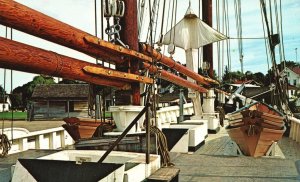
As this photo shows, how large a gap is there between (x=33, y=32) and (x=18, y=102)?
238 ft

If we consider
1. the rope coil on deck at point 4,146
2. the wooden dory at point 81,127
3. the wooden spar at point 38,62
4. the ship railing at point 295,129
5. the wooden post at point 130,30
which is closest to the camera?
the wooden spar at point 38,62

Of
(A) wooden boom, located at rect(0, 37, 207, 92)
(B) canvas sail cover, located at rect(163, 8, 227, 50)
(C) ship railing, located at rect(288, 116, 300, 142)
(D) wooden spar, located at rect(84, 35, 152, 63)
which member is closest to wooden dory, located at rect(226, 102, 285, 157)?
(C) ship railing, located at rect(288, 116, 300, 142)

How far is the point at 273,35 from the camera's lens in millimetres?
11656

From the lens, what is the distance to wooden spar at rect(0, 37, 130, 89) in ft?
9.66

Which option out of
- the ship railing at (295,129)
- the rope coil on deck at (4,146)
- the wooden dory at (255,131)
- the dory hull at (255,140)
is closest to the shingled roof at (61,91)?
the ship railing at (295,129)

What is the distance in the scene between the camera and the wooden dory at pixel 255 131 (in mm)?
8703

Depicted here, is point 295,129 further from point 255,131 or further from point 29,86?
point 29,86

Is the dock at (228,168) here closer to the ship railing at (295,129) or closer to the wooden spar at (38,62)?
the wooden spar at (38,62)

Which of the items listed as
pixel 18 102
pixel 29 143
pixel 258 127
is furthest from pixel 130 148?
Result: pixel 18 102

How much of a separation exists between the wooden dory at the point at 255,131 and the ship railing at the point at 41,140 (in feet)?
17.8

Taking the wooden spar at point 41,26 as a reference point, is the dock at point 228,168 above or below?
below

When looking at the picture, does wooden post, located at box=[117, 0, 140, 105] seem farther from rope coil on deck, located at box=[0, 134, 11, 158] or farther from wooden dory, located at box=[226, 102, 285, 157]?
wooden dory, located at box=[226, 102, 285, 157]

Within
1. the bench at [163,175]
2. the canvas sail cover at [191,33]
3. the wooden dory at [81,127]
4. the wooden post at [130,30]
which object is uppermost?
the canvas sail cover at [191,33]

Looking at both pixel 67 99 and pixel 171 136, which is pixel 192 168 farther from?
pixel 67 99
